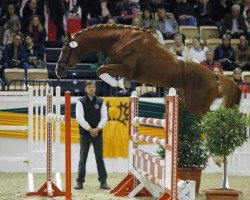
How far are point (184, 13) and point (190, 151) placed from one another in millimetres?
8660

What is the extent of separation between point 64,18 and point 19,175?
5.13 meters

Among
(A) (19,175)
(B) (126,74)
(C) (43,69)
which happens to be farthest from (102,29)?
(C) (43,69)

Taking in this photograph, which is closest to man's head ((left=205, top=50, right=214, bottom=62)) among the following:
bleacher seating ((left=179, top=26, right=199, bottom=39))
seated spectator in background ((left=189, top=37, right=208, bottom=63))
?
seated spectator in background ((left=189, top=37, right=208, bottom=63))

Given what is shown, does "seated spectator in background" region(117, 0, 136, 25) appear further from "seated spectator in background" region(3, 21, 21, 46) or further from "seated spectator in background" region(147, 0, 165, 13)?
"seated spectator in background" region(3, 21, 21, 46)

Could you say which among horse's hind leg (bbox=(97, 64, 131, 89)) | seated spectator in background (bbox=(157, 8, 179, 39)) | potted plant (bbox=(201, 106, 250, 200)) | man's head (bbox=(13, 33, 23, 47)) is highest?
seated spectator in background (bbox=(157, 8, 179, 39))

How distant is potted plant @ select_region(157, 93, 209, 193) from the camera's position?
12.8m

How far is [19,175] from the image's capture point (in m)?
15.9

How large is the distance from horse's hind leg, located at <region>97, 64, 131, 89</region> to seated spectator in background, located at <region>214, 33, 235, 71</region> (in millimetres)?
7762

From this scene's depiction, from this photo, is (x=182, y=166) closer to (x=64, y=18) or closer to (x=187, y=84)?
(x=187, y=84)

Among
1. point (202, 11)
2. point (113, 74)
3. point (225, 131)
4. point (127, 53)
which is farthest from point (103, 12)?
point (225, 131)

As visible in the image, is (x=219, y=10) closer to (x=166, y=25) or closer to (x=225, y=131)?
(x=166, y=25)

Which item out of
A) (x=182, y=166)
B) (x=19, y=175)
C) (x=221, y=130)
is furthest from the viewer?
(x=19, y=175)

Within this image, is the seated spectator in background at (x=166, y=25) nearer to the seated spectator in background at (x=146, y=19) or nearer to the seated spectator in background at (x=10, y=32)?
the seated spectator in background at (x=146, y=19)

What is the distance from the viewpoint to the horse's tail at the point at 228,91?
13.6m
